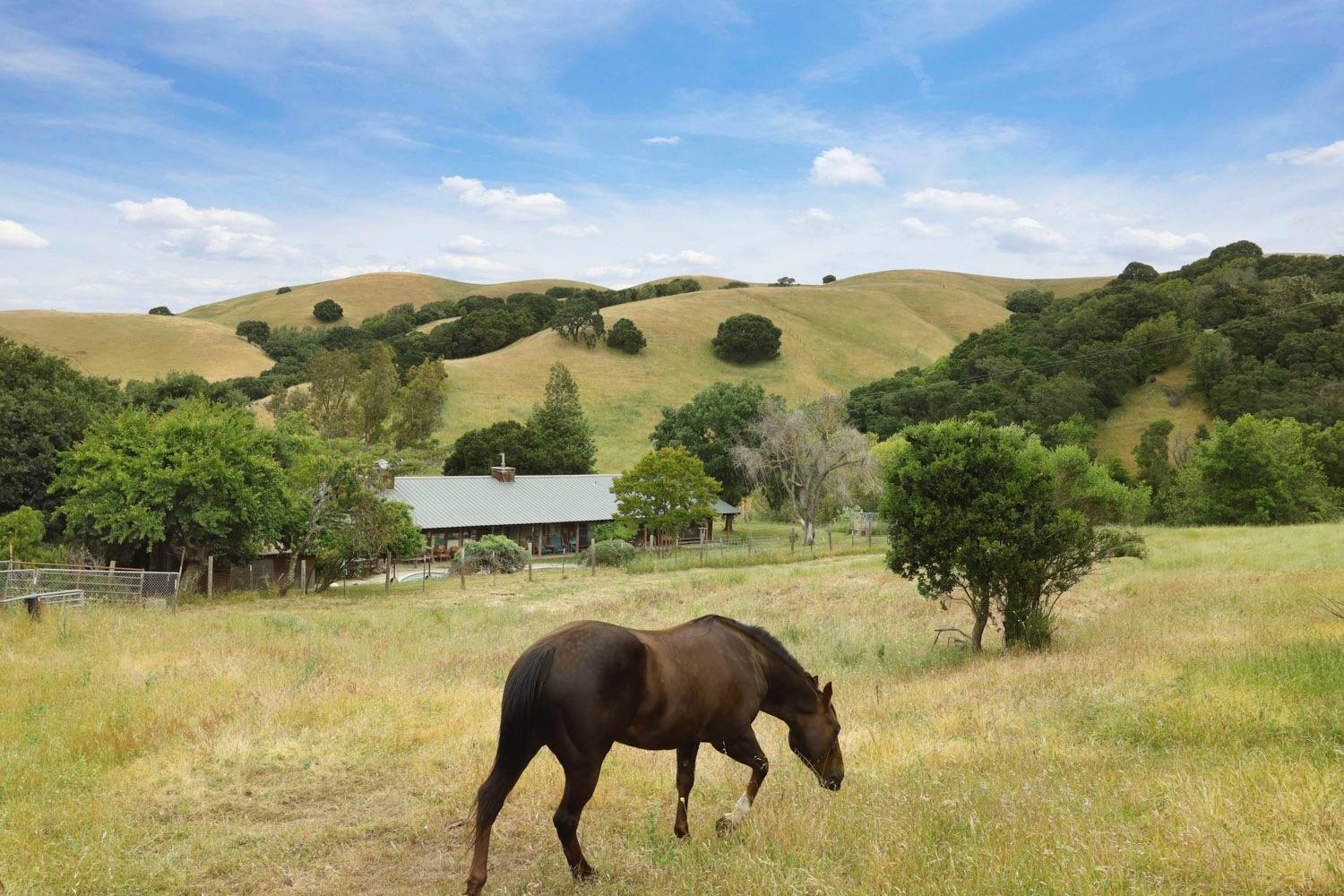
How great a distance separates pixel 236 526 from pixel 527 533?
2203 cm

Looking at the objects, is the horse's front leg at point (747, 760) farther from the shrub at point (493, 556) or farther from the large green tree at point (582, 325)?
the large green tree at point (582, 325)

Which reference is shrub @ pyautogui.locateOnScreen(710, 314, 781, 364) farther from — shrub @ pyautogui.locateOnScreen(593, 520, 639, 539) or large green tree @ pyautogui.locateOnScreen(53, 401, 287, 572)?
large green tree @ pyautogui.locateOnScreen(53, 401, 287, 572)

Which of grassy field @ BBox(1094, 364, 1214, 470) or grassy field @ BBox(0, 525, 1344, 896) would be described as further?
grassy field @ BBox(1094, 364, 1214, 470)

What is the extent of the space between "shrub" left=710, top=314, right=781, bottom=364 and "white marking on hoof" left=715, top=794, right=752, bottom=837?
97677mm

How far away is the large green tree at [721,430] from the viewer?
61531mm

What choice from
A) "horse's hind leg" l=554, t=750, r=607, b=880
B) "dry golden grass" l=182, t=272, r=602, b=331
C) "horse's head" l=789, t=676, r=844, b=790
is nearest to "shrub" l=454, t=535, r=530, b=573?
"horse's head" l=789, t=676, r=844, b=790

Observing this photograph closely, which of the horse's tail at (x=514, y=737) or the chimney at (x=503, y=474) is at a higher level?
the chimney at (x=503, y=474)

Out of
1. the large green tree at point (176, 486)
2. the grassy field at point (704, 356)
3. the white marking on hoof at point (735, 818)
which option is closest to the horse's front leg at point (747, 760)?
the white marking on hoof at point (735, 818)

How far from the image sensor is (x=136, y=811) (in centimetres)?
698

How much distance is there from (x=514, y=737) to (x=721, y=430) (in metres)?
56.7

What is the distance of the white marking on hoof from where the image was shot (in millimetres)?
6012

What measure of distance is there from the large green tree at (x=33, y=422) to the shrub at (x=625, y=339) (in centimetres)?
6561

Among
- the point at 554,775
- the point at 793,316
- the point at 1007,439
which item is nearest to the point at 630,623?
the point at 1007,439

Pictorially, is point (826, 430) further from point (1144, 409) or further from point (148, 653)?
point (148, 653)
